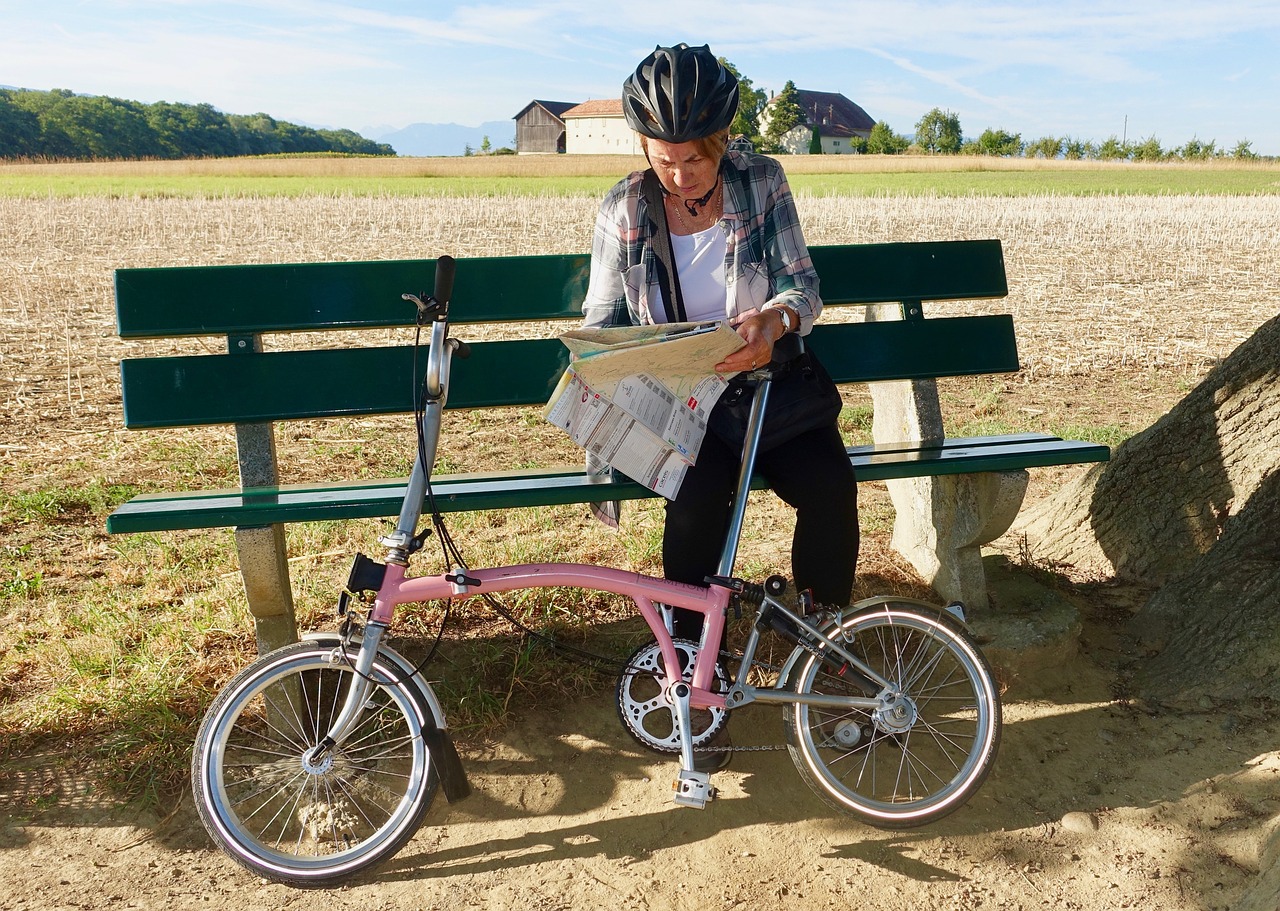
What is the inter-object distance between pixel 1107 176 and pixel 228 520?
55.2 m

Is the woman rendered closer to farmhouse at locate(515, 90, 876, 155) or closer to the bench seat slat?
the bench seat slat

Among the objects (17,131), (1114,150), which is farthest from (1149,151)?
(17,131)

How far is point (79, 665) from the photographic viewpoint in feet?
11.2

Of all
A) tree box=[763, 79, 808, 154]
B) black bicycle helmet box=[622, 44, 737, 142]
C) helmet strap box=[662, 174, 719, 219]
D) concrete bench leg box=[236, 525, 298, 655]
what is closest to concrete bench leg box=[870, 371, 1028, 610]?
helmet strap box=[662, 174, 719, 219]

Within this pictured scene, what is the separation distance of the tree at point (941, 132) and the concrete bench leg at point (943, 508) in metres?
105

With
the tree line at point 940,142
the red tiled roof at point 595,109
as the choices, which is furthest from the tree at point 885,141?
the red tiled roof at point 595,109

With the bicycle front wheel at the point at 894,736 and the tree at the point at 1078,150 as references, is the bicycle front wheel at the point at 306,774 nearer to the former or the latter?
the bicycle front wheel at the point at 894,736

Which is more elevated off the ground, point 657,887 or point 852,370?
point 852,370

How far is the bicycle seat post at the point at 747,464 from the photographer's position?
2857 mm

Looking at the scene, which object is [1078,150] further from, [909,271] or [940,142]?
[909,271]

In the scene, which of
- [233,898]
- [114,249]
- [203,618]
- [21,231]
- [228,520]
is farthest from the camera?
[21,231]

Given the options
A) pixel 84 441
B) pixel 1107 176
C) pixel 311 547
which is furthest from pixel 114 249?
pixel 1107 176

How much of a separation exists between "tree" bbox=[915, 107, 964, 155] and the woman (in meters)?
105

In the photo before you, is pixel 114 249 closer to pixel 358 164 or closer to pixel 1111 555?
pixel 1111 555
